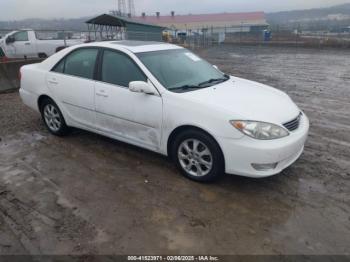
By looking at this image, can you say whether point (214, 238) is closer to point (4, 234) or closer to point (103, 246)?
point (103, 246)

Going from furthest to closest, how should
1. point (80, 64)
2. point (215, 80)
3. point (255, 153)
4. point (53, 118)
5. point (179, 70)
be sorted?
1. point (53, 118)
2. point (80, 64)
3. point (215, 80)
4. point (179, 70)
5. point (255, 153)

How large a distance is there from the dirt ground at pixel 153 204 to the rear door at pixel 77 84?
575 millimetres

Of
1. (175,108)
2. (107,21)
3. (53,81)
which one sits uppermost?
(107,21)

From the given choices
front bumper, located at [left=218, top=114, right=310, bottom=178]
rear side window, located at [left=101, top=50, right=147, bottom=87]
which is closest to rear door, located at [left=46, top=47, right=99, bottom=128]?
rear side window, located at [left=101, top=50, right=147, bottom=87]

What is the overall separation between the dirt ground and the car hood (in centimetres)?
87

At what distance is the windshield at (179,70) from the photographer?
4.27 metres

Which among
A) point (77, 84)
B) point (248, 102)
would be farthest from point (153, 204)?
point (77, 84)

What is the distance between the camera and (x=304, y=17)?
136 meters

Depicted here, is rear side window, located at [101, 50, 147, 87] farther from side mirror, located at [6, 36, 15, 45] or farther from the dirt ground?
side mirror, located at [6, 36, 15, 45]

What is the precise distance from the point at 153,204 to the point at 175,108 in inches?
46.3

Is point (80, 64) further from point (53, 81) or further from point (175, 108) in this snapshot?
point (175, 108)

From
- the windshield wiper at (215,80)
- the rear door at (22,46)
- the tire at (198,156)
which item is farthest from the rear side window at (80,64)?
the rear door at (22,46)

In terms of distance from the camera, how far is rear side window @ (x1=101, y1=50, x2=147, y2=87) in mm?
4363

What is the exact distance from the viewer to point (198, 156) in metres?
3.89
